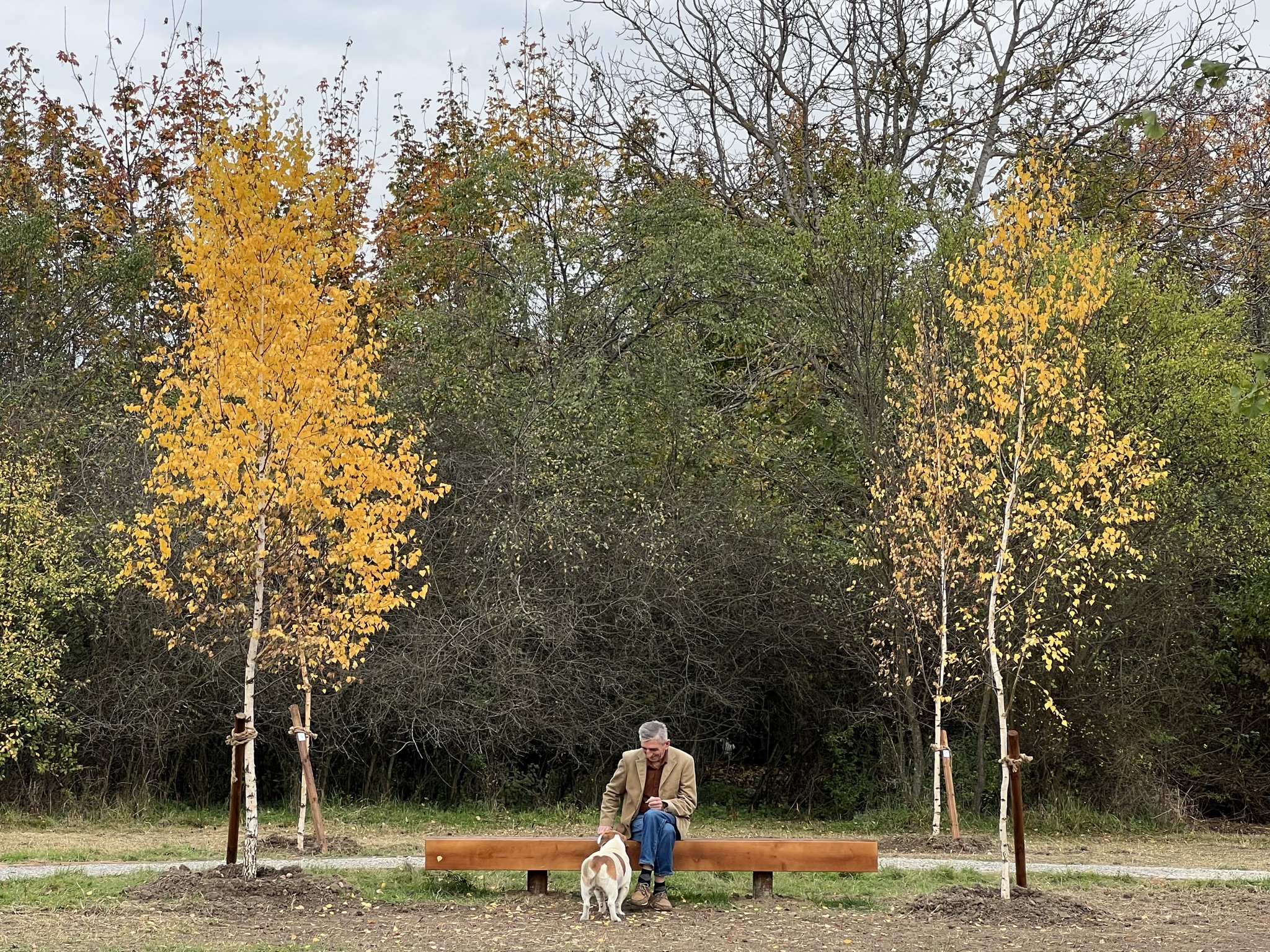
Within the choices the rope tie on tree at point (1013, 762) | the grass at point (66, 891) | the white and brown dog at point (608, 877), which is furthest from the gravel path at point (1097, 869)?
the grass at point (66, 891)

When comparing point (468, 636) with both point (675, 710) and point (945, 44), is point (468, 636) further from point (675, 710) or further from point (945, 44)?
point (945, 44)

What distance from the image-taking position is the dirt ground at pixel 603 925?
6715 mm

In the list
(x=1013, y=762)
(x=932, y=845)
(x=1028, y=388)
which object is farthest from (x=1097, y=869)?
(x=1028, y=388)

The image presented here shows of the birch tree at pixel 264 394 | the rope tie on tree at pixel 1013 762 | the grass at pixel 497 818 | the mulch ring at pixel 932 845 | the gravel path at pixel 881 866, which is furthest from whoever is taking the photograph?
the grass at pixel 497 818

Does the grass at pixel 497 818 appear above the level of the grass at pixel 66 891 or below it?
above

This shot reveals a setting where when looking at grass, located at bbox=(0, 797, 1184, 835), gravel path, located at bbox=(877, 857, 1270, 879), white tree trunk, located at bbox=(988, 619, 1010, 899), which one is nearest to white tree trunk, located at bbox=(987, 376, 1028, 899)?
white tree trunk, located at bbox=(988, 619, 1010, 899)

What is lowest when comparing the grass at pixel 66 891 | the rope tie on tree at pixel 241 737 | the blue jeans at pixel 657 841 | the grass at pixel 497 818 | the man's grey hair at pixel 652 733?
the grass at pixel 66 891

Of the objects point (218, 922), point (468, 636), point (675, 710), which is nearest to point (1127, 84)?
point (675, 710)

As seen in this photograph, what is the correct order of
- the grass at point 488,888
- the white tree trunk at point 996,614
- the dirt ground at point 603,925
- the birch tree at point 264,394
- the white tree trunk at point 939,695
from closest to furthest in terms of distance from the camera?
the dirt ground at point 603,925 < the grass at point 488,888 < the birch tree at point 264,394 < the white tree trunk at point 996,614 < the white tree trunk at point 939,695

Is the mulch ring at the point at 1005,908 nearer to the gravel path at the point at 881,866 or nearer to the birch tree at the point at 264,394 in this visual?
the gravel path at the point at 881,866

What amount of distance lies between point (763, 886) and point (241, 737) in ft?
10.6

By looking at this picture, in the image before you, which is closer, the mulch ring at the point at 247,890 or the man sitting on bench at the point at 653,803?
the mulch ring at the point at 247,890

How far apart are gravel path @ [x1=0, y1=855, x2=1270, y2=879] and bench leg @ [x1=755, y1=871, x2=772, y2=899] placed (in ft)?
4.22

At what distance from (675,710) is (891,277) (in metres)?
5.46
